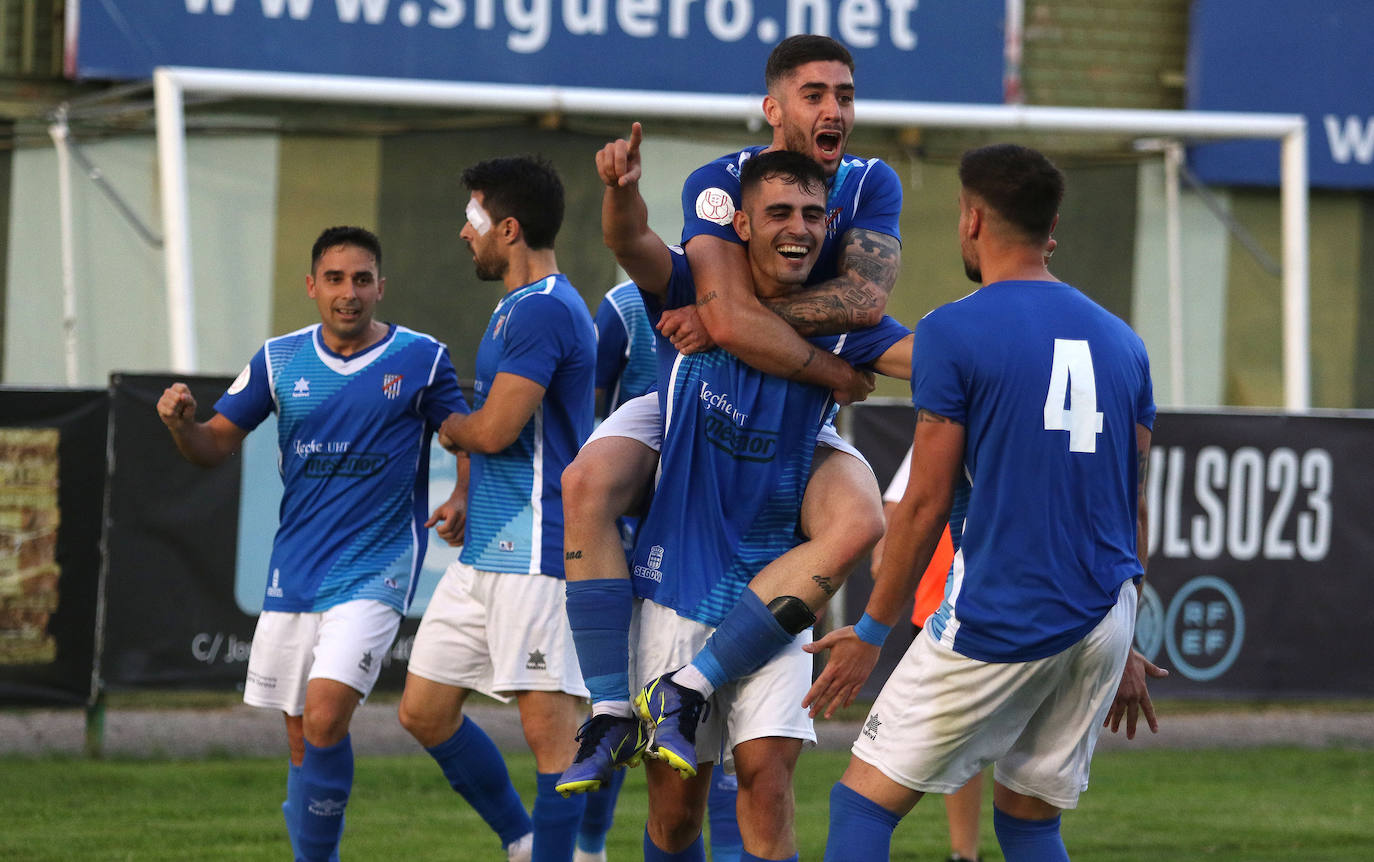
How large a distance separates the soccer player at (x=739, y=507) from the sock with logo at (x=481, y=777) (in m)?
1.42

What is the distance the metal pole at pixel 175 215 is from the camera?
1062 centimetres

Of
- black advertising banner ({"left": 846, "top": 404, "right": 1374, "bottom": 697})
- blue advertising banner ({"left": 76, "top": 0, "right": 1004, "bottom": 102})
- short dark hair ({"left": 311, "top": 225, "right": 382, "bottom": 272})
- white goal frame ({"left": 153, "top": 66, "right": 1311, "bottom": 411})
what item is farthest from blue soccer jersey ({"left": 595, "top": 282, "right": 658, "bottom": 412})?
blue advertising banner ({"left": 76, "top": 0, "right": 1004, "bottom": 102})

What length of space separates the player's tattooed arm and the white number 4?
23.9 inches

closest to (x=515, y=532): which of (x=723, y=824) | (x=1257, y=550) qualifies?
(x=723, y=824)

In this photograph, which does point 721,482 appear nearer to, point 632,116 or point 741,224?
point 741,224

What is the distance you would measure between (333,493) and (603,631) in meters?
1.82

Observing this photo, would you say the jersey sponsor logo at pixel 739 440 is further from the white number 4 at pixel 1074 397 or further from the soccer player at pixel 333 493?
the soccer player at pixel 333 493

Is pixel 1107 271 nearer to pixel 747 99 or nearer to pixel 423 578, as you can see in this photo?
pixel 747 99

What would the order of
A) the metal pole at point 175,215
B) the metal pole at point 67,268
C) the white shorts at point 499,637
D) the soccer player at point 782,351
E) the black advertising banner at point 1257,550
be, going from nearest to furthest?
the soccer player at point 782,351, the white shorts at point 499,637, the black advertising banner at point 1257,550, the metal pole at point 175,215, the metal pole at point 67,268

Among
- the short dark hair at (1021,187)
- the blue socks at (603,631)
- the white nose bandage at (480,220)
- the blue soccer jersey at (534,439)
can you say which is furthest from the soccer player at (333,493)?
the short dark hair at (1021,187)

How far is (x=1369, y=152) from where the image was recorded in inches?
563

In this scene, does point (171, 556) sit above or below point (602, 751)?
above

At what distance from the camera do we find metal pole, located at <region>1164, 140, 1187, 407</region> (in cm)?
1408

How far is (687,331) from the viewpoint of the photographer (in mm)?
4508
